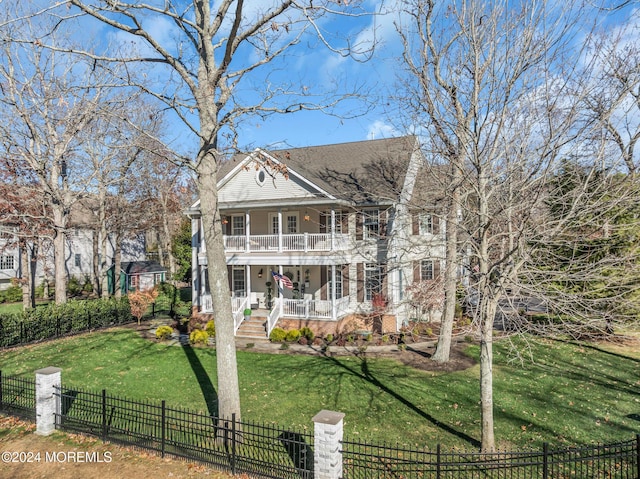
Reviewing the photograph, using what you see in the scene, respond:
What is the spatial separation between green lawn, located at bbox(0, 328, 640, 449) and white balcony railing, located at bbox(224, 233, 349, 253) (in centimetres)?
560

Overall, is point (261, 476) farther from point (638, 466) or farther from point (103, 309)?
point (103, 309)

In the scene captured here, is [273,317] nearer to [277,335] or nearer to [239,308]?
[277,335]

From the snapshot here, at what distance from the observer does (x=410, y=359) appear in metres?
14.1

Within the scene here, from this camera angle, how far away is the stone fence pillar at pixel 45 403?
332 inches

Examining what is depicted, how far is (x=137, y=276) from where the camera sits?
35438mm

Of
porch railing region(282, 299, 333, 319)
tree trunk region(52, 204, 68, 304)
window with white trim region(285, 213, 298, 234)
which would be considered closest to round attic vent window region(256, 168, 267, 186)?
window with white trim region(285, 213, 298, 234)

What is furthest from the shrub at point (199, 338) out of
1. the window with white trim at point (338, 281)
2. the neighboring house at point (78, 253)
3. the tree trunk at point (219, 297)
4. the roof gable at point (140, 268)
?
the roof gable at point (140, 268)

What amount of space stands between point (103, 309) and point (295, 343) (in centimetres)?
1038

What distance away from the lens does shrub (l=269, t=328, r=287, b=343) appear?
16562 mm

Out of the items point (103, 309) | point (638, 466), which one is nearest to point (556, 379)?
point (638, 466)

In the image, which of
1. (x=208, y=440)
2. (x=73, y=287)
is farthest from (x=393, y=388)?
(x=73, y=287)

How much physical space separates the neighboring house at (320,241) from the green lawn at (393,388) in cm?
397

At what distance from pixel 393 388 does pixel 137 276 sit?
30686 millimetres

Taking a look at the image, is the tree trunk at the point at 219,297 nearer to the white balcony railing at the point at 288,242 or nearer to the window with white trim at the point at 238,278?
the white balcony railing at the point at 288,242
